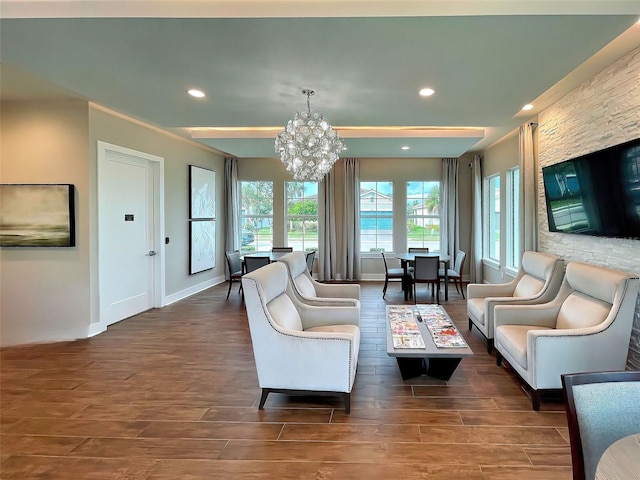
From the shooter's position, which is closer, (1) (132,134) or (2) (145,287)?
(1) (132,134)

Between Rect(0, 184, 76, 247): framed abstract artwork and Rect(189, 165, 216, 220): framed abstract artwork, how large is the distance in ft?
8.51

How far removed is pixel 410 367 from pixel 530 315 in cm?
137

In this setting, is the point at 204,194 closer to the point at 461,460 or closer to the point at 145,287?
the point at 145,287

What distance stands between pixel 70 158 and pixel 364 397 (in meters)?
4.23

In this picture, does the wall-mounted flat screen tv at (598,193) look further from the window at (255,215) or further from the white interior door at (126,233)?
the window at (255,215)

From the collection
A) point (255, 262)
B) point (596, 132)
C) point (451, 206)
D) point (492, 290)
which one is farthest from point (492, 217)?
point (255, 262)

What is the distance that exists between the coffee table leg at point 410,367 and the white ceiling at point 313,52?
2.50m

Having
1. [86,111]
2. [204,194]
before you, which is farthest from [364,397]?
[204,194]

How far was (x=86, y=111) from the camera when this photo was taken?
169 inches

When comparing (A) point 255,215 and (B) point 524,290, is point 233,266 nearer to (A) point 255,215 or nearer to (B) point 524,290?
(A) point 255,215

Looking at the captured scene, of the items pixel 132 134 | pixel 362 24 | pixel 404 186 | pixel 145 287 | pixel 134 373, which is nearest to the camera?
pixel 362 24

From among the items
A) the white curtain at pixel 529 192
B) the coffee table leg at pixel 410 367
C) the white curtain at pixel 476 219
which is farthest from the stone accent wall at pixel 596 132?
the white curtain at pixel 476 219

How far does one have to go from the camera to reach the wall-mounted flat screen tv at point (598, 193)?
295cm

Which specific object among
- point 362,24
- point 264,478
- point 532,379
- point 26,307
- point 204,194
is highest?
point 362,24
